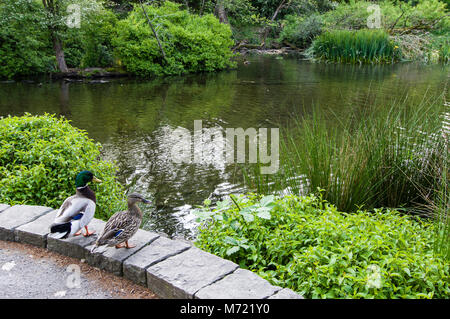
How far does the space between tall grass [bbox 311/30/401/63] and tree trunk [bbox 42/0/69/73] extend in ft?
34.6

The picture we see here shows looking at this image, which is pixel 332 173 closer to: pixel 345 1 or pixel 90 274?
pixel 90 274

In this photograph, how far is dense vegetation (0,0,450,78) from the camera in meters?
12.3

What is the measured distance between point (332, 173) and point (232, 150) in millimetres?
2917

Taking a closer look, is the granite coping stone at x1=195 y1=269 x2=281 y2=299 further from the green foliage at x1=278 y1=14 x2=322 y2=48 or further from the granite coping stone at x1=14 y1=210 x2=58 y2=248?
the green foliage at x1=278 y1=14 x2=322 y2=48

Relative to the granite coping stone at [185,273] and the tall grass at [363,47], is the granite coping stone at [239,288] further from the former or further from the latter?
the tall grass at [363,47]

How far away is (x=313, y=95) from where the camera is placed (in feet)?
33.6

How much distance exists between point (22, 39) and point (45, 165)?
10.8 metres

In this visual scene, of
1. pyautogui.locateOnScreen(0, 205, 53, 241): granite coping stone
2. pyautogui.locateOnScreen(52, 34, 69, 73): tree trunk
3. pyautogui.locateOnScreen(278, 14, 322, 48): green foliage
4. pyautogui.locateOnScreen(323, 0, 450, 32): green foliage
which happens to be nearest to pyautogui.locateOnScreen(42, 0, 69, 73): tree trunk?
pyautogui.locateOnScreen(52, 34, 69, 73): tree trunk

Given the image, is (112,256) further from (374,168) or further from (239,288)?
(374,168)

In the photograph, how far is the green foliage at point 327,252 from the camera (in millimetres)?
2051

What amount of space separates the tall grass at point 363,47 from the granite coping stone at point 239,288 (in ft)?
50.4

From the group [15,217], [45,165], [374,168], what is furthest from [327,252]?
[45,165]

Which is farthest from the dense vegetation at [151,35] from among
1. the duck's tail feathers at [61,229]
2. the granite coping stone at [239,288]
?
the granite coping stone at [239,288]
